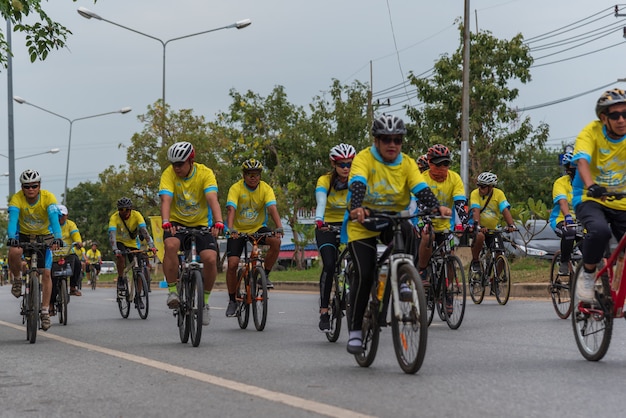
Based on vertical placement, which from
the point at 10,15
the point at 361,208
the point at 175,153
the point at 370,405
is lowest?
the point at 370,405

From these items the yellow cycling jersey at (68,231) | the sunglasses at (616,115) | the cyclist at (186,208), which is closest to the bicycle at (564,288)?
the cyclist at (186,208)

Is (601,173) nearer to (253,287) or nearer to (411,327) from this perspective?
(411,327)

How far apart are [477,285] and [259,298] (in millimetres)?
4806

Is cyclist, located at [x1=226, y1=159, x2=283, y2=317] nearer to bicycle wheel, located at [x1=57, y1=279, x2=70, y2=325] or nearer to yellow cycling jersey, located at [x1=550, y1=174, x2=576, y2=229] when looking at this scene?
bicycle wheel, located at [x1=57, y1=279, x2=70, y2=325]

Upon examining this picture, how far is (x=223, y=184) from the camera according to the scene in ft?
144

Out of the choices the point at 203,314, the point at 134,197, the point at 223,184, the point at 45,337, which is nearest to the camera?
the point at 203,314

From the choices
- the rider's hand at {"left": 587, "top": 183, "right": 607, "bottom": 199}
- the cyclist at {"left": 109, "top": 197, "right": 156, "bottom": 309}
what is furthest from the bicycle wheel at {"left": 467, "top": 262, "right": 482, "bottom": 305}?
the rider's hand at {"left": 587, "top": 183, "right": 607, "bottom": 199}

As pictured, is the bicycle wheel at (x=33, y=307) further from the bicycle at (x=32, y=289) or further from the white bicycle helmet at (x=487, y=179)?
the white bicycle helmet at (x=487, y=179)

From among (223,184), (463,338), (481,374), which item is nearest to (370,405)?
(481,374)

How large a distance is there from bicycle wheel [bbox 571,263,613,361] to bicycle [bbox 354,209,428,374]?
57.6 inches

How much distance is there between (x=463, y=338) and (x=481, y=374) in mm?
2952

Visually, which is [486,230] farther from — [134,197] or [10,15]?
[134,197]

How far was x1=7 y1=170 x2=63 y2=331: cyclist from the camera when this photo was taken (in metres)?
12.5

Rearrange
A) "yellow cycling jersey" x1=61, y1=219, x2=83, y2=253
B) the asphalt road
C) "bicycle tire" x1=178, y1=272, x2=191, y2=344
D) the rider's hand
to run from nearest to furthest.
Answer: the asphalt road < the rider's hand < "bicycle tire" x1=178, y1=272, x2=191, y2=344 < "yellow cycling jersey" x1=61, y1=219, x2=83, y2=253
